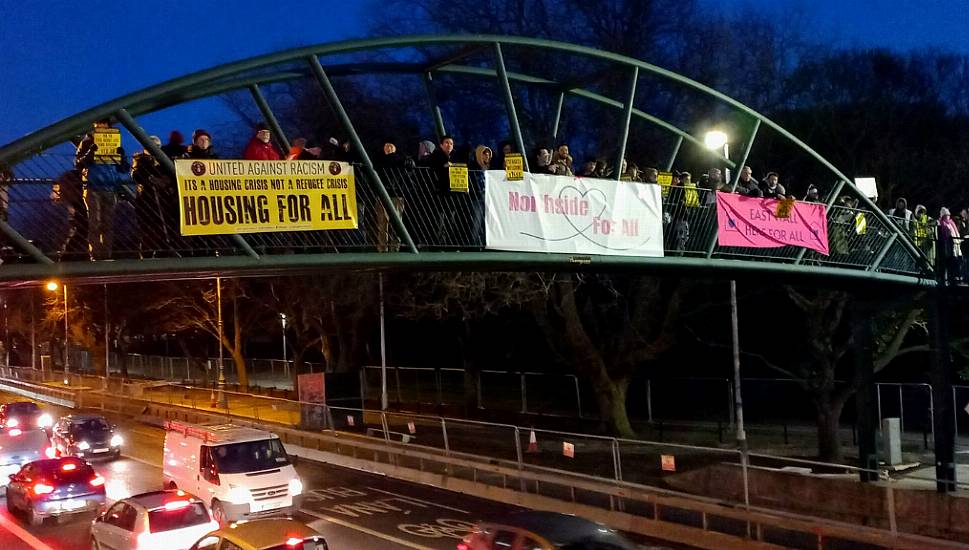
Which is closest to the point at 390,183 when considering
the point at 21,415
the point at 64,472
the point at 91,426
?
Answer: the point at 64,472

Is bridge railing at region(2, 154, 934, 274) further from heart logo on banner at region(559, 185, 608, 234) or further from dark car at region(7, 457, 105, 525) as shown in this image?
dark car at region(7, 457, 105, 525)

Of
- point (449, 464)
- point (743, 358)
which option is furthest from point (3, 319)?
point (449, 464)

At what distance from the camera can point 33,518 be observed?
16.8 metres

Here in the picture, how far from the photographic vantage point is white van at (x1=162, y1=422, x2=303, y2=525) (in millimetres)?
15594

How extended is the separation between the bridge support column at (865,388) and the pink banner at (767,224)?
8.10 feet

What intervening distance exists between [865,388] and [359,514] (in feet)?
35.9

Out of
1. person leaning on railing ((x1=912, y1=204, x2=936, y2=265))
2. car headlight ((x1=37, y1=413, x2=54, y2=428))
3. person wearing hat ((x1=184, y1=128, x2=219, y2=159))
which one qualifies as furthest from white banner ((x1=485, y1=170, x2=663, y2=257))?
car headlight ((x1=37, y1=413, x2=54, y2=428))

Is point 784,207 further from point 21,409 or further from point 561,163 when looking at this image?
point 21,409

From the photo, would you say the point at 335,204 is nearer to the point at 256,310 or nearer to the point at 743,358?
the point at 743,358

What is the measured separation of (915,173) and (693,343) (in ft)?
43.7

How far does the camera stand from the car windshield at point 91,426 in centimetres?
2653

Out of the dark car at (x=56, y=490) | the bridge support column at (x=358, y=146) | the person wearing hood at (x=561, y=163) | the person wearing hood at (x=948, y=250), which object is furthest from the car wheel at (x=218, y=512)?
the person wearing hood at (x=948, y=250)

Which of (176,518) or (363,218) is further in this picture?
(363,218)

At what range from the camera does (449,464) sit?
2008 centimetres
